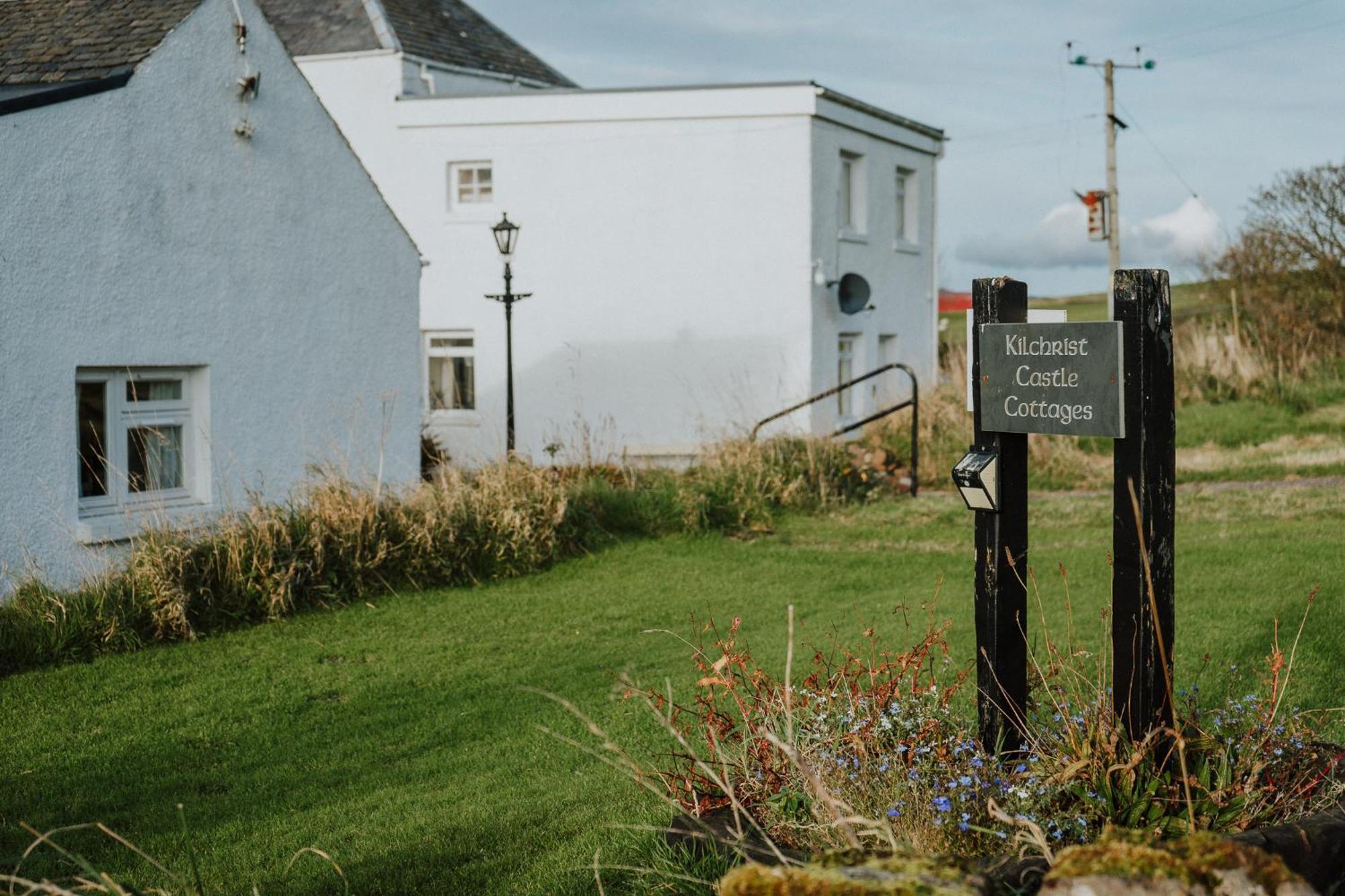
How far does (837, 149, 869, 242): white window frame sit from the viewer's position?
22.7 meters

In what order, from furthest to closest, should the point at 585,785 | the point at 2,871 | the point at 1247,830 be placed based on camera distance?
1. the point at 585,785
2. the point at 2,871
3. the point at 1247,830

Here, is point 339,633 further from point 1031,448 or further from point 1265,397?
point 1265,397

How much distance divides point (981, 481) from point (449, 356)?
62.0ft

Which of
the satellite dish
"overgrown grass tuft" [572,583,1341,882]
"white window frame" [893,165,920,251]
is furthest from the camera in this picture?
"white window frame" [893,165,920,251]

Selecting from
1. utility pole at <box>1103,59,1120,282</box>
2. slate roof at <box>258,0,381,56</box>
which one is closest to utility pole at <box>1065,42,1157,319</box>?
utility pole at <box>1103,59,1120,282</box>

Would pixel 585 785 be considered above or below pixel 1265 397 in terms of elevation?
below

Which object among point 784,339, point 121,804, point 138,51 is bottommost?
point 121,804

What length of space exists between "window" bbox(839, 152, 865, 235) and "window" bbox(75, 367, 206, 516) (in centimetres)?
1366

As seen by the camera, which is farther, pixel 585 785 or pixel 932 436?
pixel 932 436

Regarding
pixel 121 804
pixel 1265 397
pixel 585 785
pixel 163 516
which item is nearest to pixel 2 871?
pixel 121 804

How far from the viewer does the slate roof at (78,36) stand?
10836mm

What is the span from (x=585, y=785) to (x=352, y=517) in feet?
16.9

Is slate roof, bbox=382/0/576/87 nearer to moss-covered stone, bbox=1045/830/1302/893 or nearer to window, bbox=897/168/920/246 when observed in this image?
window, bbox=897/168/920/246

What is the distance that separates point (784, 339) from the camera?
21.2 m
